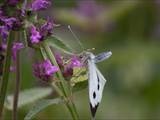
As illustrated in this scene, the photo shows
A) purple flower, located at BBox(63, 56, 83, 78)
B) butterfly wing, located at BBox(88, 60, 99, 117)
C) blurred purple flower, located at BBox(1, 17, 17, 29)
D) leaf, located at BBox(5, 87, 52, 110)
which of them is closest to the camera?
butterfly wing, located at BBox(88, 60, 99, 117)

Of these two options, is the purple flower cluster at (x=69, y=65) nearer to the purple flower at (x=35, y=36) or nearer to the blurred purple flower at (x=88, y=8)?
the purple flower at (x=35, y=36)

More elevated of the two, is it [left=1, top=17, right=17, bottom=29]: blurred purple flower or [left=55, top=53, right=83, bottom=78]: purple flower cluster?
[left=1, top=17, right=17, bottom=29]: blurred purple flower

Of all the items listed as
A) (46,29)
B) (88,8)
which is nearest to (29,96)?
(46,29)

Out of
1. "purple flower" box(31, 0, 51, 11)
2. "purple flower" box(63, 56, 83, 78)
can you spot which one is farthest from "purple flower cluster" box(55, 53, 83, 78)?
"purple flower" box(31, 0, 51, 11)

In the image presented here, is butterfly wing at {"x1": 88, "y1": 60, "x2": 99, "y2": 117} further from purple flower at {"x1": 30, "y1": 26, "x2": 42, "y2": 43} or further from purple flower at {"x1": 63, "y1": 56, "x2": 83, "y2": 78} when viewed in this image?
purple flower at {"x1": 30, "y1": 26, "x2": 42, "y2": 43}

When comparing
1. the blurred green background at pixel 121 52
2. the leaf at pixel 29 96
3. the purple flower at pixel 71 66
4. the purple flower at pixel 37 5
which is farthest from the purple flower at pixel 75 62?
the blurred green background at pixel 121 52

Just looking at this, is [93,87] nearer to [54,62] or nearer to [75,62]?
[54,62]
